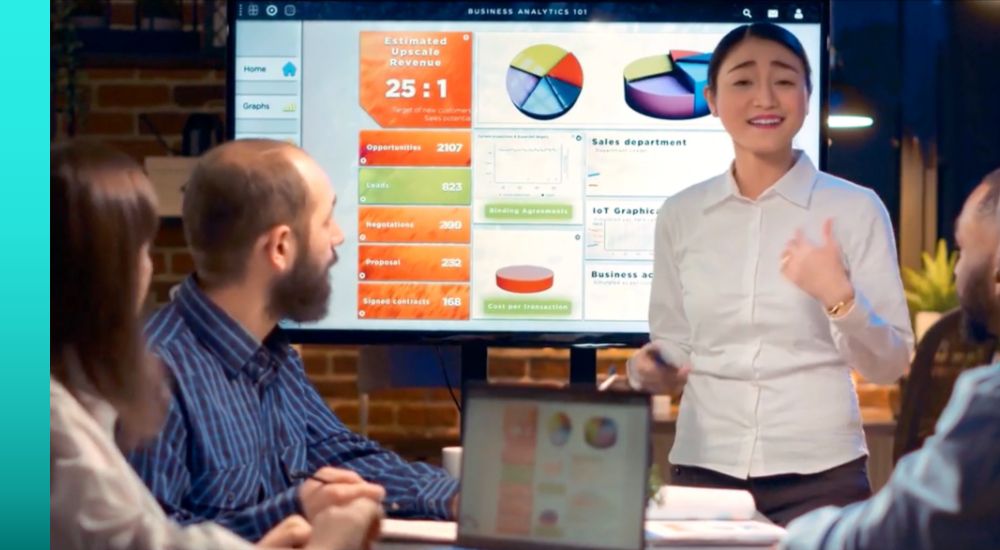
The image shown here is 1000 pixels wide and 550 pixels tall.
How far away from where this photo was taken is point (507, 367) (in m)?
3.54

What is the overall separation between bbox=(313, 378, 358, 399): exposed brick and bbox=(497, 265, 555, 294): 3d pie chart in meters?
0.96

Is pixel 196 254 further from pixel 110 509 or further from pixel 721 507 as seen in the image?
pixel 721 507

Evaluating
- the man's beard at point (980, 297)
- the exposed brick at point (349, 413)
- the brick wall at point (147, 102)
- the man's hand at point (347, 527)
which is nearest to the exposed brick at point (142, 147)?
the brick wall at point (147, 102)

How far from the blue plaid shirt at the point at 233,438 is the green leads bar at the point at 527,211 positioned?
643mm

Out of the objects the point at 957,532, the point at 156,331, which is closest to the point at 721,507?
the point at 957,532

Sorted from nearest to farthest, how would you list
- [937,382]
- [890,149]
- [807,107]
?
[807,107] → [937,382] → [890,149]

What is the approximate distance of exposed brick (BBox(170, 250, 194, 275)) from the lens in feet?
11.2

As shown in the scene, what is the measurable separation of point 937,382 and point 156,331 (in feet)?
6.46

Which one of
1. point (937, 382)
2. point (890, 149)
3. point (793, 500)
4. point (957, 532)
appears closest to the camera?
point (957, 532)

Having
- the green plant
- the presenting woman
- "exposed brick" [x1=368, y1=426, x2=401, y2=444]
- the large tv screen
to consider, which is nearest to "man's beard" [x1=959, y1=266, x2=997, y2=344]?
the presenting woman

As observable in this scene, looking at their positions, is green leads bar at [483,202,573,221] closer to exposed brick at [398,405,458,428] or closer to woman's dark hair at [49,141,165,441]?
exposed brick at [398,405,458,428]

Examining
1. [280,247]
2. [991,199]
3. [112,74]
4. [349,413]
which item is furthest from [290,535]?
[112,74]

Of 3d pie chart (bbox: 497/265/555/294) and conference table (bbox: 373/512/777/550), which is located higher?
3d pie chart (bbox: 497/265/555/294)

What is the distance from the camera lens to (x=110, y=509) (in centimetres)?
140
